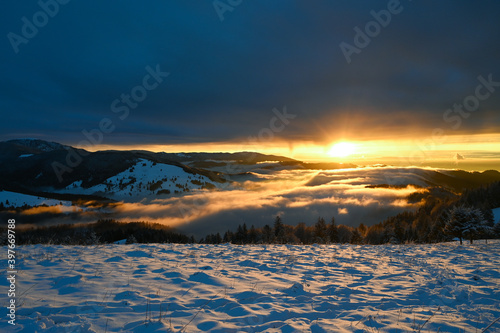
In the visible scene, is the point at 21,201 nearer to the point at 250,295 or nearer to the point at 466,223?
the point at 250,295

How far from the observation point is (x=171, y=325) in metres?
4.68

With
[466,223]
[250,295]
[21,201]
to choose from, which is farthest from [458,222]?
[21,201]

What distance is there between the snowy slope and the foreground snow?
8292 inches

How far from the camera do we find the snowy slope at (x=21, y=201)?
16102cm

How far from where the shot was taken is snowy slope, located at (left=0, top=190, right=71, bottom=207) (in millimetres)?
161025

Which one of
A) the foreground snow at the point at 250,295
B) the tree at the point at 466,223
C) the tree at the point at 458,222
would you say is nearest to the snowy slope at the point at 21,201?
the foreground snow at the point at 250,295

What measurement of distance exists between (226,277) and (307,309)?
3310mm

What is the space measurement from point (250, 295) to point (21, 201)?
745 feet

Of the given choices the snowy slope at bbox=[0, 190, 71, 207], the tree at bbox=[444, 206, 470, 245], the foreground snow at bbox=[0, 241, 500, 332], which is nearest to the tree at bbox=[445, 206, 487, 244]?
the tree at bbox=[444, 206, 470, 245]

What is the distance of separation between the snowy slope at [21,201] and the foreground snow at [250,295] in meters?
211

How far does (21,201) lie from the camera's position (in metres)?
165

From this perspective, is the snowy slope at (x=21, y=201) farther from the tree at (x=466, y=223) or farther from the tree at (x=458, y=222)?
the tree at (x=466, y=223)

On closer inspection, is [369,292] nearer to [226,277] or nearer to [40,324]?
[226,277]

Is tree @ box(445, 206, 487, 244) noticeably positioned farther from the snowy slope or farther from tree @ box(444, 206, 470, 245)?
the snowy slope
